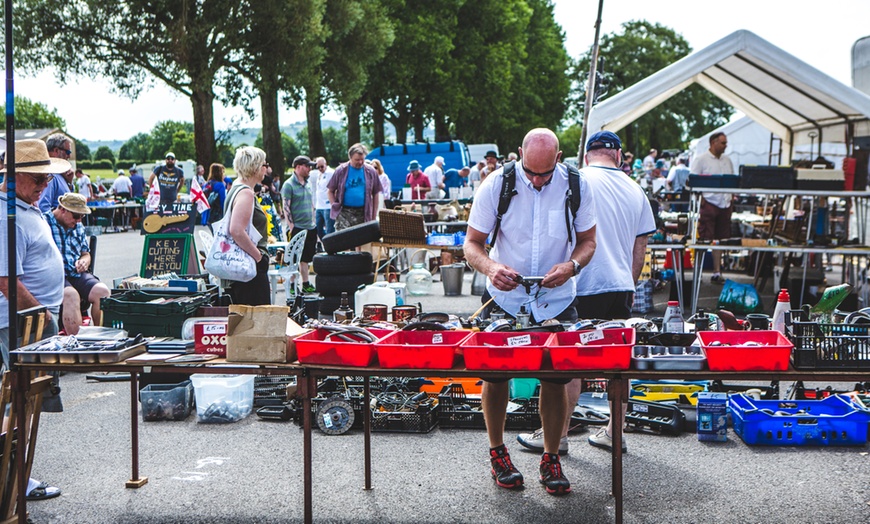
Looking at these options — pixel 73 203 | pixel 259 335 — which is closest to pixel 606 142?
pixel 259 335

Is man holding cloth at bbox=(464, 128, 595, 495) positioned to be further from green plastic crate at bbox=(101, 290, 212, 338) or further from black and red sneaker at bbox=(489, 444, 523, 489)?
green plastic crate at bbox=(101, 290, 212, 338)

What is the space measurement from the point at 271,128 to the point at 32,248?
2658cm

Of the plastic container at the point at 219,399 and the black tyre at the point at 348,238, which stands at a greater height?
the black tyre at the point at 348,238

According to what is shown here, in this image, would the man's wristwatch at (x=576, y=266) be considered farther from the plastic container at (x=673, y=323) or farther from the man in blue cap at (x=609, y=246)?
the plastic container at (x=673, y=323)

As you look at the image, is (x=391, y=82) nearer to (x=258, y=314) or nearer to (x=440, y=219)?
(x=440, y=219)

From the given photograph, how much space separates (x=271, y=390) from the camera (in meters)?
7.21

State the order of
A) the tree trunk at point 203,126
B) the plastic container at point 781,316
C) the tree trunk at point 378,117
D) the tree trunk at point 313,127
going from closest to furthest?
the plastic container at point 781,316
the tree trunk at point 203,126
the tree trunk at point 313,127
the tree trunk at point 378,117

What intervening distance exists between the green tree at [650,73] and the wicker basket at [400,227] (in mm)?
63222

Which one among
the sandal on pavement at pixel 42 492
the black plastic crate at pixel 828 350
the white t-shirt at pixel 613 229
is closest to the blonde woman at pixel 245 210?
the sandal on pavement at pixel 42 492

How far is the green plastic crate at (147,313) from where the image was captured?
680 centimetres

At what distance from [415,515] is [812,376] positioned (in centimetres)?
211

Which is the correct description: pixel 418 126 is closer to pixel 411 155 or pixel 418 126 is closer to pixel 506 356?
pixel 411 155

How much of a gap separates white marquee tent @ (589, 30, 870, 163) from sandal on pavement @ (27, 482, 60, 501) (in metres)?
7.67

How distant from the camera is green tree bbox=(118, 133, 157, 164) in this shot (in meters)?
111
